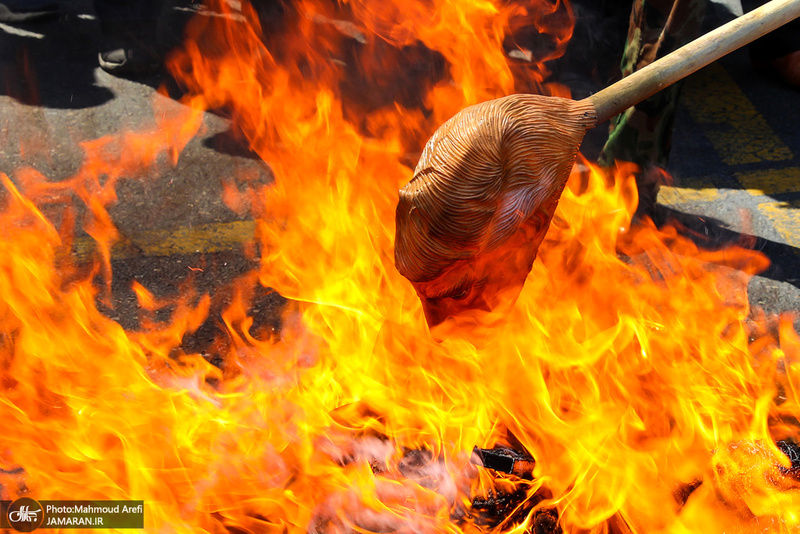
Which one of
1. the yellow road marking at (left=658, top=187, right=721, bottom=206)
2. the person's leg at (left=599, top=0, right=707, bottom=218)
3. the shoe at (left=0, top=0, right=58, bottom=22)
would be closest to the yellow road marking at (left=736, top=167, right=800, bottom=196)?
the yellow road marking at (left=658, top=187, right=721, bottom=206)

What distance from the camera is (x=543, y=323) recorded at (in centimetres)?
324

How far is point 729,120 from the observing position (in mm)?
5273

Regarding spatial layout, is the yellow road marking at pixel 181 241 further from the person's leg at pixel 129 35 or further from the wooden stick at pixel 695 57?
the wooden stick at pixel 695 57

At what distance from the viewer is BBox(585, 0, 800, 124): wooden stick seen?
7.14ft

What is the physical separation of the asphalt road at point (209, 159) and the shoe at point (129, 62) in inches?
3.9

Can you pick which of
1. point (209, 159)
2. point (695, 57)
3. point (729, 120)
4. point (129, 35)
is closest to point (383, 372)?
point (695, 57)

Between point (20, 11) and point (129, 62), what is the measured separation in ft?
4.62

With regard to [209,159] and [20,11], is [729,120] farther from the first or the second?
[20,11]

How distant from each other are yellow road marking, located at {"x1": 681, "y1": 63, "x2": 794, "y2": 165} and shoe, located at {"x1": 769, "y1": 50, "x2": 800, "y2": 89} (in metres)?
0.34

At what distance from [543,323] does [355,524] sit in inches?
53.4

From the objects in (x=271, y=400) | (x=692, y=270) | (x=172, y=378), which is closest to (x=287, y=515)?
(x=271, y=400)

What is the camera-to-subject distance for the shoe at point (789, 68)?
5.44m

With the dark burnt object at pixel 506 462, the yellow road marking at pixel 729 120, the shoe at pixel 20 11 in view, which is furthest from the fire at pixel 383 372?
the shoe at pixel 20 11

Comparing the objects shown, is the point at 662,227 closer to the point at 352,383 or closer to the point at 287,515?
the point at 352,383
